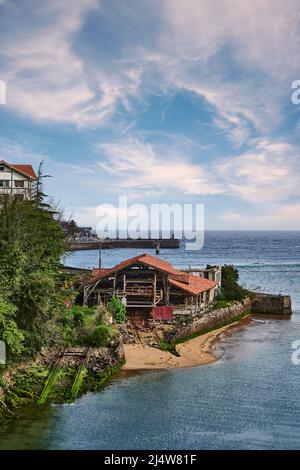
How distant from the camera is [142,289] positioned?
4712 cm

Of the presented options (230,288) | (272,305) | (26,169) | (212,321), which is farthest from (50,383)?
(272,305)

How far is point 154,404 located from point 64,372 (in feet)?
19.3

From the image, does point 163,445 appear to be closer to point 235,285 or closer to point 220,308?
point 220,308

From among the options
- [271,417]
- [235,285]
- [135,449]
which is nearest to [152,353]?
[271,417]

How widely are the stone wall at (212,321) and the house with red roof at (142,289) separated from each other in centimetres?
160

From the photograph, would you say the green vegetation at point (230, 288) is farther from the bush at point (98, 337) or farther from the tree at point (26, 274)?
the tree at point (26, 274)

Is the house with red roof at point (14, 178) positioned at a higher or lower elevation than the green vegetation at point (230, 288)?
higher

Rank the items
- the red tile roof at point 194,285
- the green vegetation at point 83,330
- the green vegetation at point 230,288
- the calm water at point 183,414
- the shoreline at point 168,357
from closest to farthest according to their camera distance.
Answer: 1. the calm water at point 183,414
2. the green vegetation at point 83,330
3. the shoreline at point 168,357
4. the red tile roof at point 194,285
5. the green vegetation at point 230,288

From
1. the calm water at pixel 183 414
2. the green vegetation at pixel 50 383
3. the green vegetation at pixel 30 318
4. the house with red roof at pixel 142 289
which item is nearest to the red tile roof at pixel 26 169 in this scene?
the house with red roof at pixel 142 289

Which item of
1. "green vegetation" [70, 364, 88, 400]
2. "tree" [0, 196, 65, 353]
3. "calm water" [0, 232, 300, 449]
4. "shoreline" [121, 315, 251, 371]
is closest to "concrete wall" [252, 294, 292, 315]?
"shoreline" [121, 315, 251, 371]

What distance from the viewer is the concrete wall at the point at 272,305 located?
194 ft

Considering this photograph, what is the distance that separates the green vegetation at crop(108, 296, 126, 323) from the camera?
42.8 metres

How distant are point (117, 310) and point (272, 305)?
23469 millimetres
